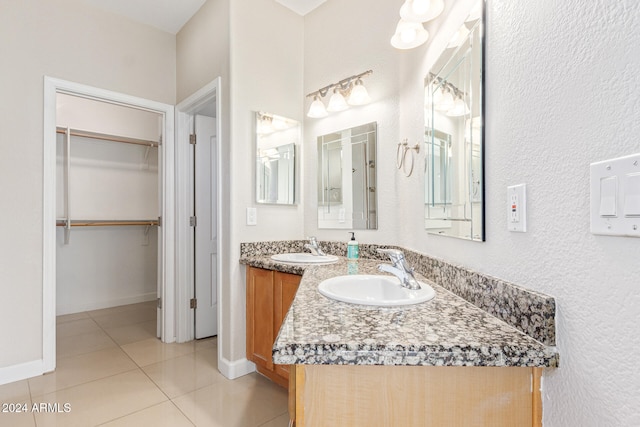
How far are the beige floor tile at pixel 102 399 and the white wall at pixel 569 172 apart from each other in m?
1.99

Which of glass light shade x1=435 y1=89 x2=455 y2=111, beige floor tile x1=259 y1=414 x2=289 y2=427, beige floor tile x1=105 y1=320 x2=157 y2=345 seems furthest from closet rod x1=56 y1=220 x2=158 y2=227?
glass light shade x1=435 y1=89 x2=455 y2=111

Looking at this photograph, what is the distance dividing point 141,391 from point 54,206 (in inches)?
56.9

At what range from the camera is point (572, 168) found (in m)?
0.66

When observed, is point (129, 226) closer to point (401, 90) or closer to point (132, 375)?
point (132, 375)

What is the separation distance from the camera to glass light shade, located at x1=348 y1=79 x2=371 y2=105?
2062 mm

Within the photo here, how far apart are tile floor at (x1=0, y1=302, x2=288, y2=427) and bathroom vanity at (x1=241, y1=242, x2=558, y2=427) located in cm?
118

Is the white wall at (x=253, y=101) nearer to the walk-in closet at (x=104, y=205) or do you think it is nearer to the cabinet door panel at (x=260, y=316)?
the cabinet door panel at (x=260, y=316)

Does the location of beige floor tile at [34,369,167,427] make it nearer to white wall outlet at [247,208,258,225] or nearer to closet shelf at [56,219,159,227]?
white wall outlet at [247,208,258,225]

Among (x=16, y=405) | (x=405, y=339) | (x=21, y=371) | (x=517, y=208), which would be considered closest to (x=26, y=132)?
(x=21, y=371)

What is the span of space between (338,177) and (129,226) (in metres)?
3.00

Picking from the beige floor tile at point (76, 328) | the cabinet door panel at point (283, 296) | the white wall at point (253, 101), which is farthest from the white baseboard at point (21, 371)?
the cabinet door panel at point (283, 296)

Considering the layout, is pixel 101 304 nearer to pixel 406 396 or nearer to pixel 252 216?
pixel 252 216

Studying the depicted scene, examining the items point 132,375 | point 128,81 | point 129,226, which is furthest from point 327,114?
point 129,226

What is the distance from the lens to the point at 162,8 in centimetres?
248
